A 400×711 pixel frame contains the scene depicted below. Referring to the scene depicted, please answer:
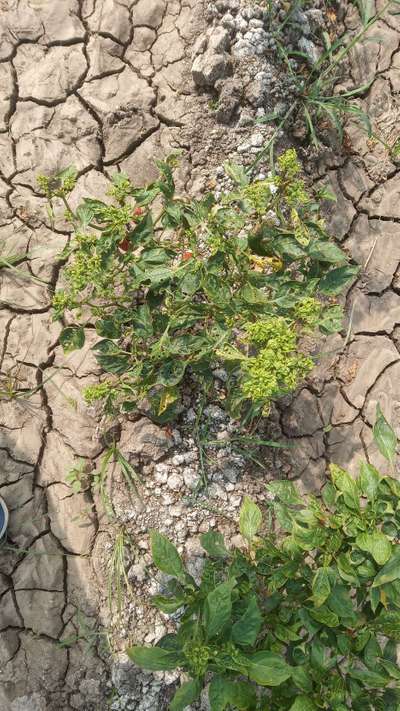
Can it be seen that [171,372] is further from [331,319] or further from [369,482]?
[369,482]

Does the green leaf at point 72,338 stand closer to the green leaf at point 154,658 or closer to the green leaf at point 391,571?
the green leaf at point 154,658

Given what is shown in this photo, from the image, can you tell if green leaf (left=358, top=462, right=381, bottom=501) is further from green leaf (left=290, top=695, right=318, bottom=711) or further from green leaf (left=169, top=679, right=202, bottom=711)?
green leaf (left=169, top=679, right=202, bottom=711)

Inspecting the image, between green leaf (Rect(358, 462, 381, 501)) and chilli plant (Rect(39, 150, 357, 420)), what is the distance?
0.45 meters

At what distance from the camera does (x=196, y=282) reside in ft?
8.09

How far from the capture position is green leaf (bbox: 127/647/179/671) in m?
2.03

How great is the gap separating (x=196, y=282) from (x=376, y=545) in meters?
1.25

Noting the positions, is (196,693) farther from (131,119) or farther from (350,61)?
(350,61)

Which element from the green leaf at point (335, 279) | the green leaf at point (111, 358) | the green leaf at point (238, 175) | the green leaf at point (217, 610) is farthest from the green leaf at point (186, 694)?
the green leaf at point (238, 175)

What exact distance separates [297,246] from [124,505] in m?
1.53

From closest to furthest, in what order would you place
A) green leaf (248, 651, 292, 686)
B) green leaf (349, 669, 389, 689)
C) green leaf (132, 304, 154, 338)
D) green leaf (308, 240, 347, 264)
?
green leaf (248, 651, 292, 686), green leaf (349, 669, 389, 689), green leaf (308, 240, 347, 264), green leaf (132, 304, 154, 338)

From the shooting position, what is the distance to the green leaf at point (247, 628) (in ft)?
6.70

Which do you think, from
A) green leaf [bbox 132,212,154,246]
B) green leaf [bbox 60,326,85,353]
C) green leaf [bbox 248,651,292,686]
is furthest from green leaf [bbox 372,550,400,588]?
green leaf [bbox 132,212,154,246]

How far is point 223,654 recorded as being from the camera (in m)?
2.01

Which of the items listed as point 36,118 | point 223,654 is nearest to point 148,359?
point 223,654
